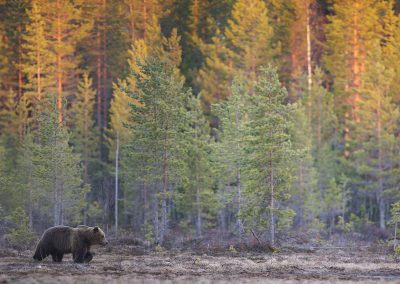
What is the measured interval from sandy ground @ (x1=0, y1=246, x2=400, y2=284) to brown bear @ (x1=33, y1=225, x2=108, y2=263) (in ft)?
1.38

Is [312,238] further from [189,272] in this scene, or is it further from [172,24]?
[172,24]

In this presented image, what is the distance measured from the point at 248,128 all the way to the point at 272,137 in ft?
6.89

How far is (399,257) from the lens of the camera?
92.0 feet

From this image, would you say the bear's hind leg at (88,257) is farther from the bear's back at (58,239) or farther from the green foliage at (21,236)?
the green foliage at (21,236)

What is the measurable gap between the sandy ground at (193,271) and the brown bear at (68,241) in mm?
420

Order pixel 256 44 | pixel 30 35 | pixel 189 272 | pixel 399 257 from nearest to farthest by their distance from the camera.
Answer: pixel 189 272 < pixel 399 257 < pixel 30 35 < pixel 256 44

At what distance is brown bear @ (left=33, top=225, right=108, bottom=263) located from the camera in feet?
67.4

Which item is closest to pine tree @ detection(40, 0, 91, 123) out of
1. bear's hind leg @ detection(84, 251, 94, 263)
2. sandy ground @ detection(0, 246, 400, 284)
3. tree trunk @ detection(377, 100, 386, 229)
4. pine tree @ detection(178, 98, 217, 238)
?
pine tree @ detection(178, 98, 217, 238)

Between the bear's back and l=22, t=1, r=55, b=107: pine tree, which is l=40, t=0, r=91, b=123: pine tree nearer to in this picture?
l=22, t=1, r=55, b=107: pine tree

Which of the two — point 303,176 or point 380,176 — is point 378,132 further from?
point 303,176

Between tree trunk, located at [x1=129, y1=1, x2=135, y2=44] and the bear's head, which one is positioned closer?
the bear's head

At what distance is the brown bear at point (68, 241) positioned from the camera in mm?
20547

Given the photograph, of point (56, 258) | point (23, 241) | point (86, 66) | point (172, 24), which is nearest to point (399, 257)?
point (56, 258)

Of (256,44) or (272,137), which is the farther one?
(256,44)
